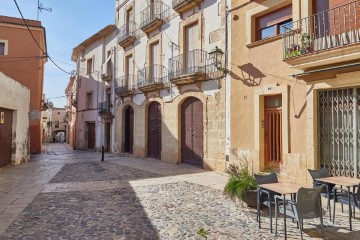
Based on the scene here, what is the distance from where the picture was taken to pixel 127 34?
16375 millimetres

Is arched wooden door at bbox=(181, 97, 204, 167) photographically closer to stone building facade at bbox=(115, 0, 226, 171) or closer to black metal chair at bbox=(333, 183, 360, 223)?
stone building facade at bbox=(115, 0, 226, 171)

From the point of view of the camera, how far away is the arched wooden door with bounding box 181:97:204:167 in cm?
1118

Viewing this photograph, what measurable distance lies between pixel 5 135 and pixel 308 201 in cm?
1105

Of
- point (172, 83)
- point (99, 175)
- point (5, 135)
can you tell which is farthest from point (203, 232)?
point (5, 135)

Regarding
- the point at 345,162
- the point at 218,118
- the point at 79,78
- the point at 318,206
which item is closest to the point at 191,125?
the point at 218,118

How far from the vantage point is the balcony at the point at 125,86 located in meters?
15.8

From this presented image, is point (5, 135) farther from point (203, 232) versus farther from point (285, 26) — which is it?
point (285, 26)

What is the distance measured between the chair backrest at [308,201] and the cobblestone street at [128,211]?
0.56m

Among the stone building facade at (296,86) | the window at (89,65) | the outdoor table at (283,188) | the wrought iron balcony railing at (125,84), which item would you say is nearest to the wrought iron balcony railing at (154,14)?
the wrought iron balcony railing at (125,84)

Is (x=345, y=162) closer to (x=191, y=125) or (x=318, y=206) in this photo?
(x=318, y=206)

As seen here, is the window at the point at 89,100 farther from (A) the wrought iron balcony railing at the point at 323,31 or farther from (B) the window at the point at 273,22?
(A) the wrought iron balcony railing at the point at 323,31

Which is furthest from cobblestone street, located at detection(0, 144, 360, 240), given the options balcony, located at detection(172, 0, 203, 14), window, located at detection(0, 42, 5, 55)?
window, located at detection(0, 42, 5, 55)

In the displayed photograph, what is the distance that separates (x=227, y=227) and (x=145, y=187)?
11.3 feet

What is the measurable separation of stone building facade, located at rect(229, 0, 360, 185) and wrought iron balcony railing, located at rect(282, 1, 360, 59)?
2 cm
